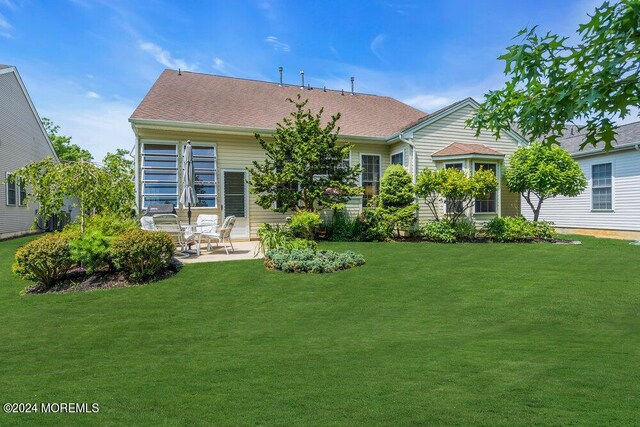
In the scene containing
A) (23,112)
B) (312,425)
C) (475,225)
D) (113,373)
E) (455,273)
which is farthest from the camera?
(23,112)

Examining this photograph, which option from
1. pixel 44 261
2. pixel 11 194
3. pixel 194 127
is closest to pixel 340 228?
pixel 194 127

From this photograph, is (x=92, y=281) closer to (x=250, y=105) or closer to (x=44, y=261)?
(x=44, y=261)

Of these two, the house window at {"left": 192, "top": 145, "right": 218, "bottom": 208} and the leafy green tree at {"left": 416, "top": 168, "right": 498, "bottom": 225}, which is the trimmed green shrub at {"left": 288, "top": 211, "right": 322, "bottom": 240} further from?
the leafy green tree at {"left": 416, "top": 168, "right": 498, "bottom": 225}

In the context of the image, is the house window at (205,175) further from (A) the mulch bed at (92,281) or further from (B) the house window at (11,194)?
(B) the house window at (11,194)

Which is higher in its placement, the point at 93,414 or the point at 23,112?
the point at 23,112

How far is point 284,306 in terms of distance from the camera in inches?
212

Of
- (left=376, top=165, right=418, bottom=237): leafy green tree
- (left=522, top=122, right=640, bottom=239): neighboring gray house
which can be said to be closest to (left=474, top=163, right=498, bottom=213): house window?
(left=522, top=122, right=640, bottom=239): neighboring gray house

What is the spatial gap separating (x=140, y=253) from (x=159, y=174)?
5993 mm

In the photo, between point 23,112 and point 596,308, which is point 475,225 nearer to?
point 596,308

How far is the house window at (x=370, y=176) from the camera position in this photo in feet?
46.9

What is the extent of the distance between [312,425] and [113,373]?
1985mm

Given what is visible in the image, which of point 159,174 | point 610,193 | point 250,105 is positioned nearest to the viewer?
point 159,174

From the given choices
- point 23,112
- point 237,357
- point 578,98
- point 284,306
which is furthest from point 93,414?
point 23,112

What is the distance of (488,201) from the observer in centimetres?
1394
